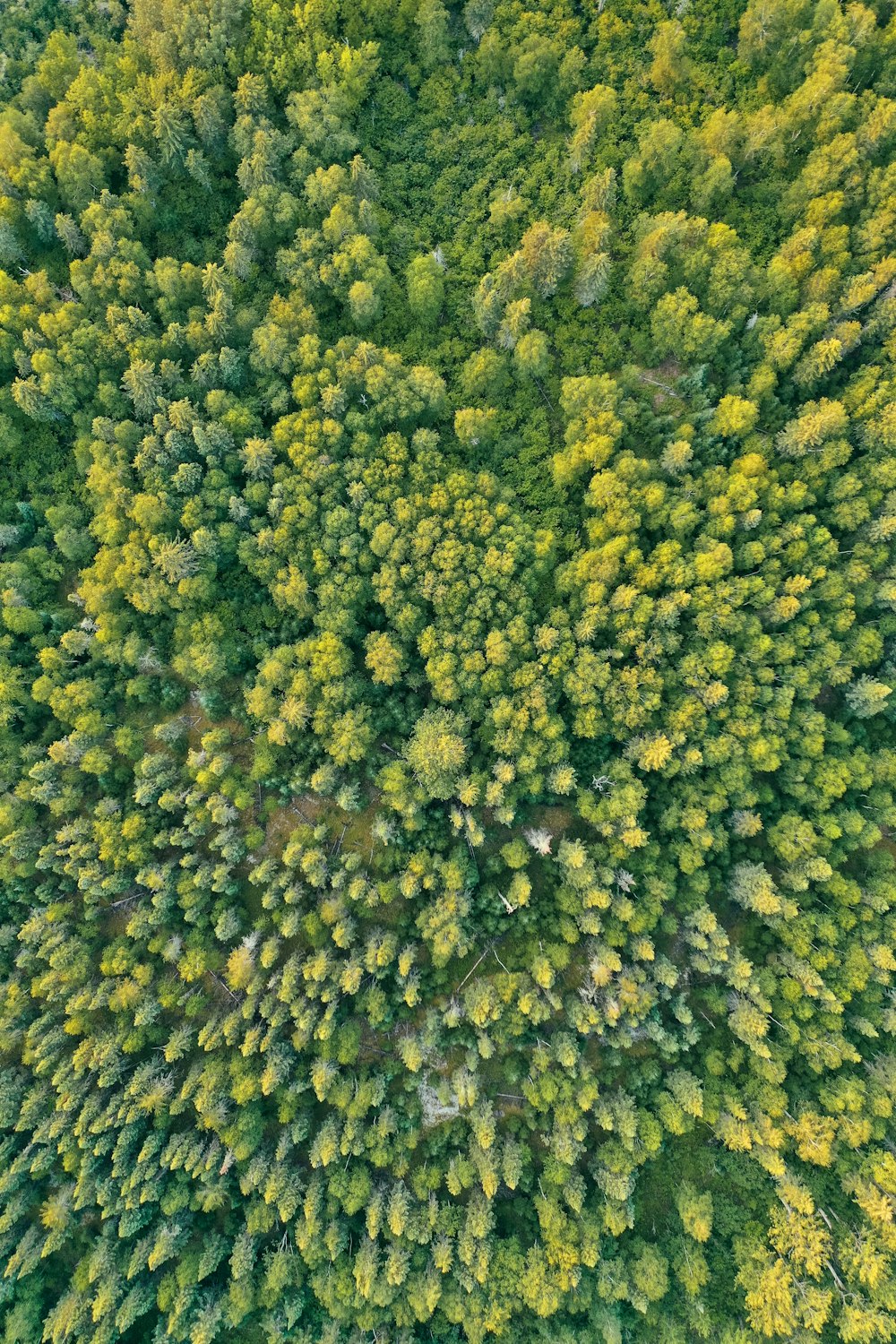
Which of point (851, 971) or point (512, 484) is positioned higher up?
point (512, 484)

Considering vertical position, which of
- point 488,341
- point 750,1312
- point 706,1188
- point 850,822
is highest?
point 488,341

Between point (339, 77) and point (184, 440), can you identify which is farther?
point (339, 77)

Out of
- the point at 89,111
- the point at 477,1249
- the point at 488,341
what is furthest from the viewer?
the point at 488,341

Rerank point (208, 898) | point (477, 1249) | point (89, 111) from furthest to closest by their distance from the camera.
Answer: point (89, 111) < point (208, 898) < point (477, 1249)

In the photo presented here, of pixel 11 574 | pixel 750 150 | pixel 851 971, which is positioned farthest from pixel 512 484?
pixel 851 971

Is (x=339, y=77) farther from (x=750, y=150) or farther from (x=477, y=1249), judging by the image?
(x=477, y=1249)

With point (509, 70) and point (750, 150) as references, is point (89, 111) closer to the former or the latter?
point (509, 70)

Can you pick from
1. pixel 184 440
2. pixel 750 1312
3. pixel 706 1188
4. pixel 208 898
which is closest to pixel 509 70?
pixel 184 440
